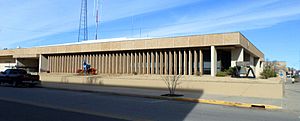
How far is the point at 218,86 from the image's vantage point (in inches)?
834

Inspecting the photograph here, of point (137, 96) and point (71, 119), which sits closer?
point (71, 119)

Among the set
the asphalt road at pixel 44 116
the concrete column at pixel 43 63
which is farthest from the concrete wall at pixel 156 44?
the asphalt road at pixel 44 116

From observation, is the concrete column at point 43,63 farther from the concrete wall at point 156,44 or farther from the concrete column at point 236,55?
the concrete column at point 236,55

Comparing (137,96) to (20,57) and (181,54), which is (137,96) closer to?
(181,54)

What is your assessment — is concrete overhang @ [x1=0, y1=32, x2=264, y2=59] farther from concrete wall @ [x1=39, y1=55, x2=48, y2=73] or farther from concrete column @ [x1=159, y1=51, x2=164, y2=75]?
concrete wall @ [x1=39, y1=55, x2=48, y2=73]

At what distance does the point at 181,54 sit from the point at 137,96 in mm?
20052

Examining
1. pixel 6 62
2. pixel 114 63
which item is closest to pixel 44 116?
pixel 114 63

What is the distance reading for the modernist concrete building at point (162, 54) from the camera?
3519 cm

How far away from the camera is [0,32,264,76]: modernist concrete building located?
115 ft

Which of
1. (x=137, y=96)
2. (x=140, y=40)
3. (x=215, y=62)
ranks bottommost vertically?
(x=137, y=96)

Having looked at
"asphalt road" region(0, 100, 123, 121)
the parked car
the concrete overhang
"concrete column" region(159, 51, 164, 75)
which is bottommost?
"asphalt road" region(0, 100, 123, 121)

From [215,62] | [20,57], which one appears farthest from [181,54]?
[20,57]

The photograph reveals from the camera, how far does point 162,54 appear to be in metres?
40.1

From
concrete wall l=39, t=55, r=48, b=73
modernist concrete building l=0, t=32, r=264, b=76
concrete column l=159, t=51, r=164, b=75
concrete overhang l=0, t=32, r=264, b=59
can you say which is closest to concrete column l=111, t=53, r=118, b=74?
modernist concrete building l=0, t=32, r=264, b=76
